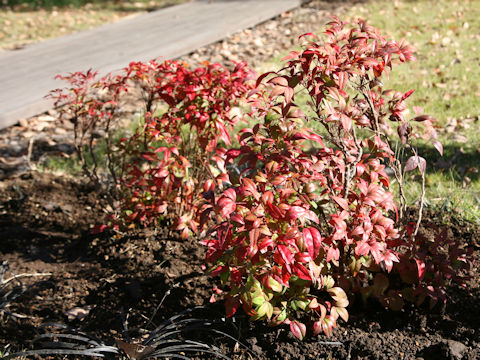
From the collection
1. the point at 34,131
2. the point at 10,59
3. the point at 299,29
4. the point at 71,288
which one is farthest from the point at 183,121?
the point at 299,29

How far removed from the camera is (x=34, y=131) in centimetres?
488

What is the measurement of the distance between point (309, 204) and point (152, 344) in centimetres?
91

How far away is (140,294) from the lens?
104 inches

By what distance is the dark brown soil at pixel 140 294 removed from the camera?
87.5 inches

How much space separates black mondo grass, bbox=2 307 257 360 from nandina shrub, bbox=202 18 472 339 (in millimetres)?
275

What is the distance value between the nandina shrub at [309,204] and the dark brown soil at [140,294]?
0.50 ft

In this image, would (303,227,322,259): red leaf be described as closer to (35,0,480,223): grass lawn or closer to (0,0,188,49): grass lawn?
(35,0,480,223): grass lawn

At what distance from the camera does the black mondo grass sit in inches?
81.8

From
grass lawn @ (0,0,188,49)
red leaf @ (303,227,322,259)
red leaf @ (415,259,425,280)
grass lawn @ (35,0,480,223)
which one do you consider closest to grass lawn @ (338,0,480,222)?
grass lawn @ (35,0,480,223)

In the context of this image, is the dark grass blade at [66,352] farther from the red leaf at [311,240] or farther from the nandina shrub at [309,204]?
the red leaf at [311,240]

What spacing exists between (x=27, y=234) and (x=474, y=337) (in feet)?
8.82

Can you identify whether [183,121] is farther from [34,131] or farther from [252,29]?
[252,29]

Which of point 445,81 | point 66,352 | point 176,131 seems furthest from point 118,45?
point 66,352

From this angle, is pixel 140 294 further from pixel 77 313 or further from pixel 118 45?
pixel 118 45
